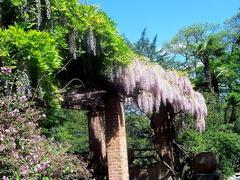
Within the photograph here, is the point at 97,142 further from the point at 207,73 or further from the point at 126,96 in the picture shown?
the point at 207,73

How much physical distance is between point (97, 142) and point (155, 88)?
3053mm

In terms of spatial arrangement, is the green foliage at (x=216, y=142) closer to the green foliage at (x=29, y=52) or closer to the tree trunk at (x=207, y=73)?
the green foliage at (x=29, y=52)

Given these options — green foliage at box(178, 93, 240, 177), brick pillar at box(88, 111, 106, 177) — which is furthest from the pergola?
green foliage at box(178, 93, 240, 177)

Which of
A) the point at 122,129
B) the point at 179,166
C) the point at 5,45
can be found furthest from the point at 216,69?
the point at 5,45

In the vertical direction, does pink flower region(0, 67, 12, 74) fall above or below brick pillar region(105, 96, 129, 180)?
above

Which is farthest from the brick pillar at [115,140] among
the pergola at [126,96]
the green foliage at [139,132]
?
the green foliage at [139,132]

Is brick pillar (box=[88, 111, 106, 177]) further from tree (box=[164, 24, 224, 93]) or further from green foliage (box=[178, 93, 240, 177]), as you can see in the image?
tree (box=[164, 24, 224, 93])

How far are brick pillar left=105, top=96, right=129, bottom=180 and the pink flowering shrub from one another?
311 cm

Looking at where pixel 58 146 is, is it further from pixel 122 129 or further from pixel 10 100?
pixel 122 129

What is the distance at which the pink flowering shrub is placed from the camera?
4.52 m

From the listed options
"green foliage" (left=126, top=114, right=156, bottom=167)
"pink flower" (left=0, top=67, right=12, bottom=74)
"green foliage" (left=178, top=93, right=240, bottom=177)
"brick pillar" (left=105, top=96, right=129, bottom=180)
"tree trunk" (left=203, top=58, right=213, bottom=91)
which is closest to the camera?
"pink flower" (left=0, top=67, right=12, bottom=74)

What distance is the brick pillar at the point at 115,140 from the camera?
27.1ft

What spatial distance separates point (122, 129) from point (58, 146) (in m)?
2.86

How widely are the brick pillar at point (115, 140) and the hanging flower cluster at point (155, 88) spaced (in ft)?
1.26
